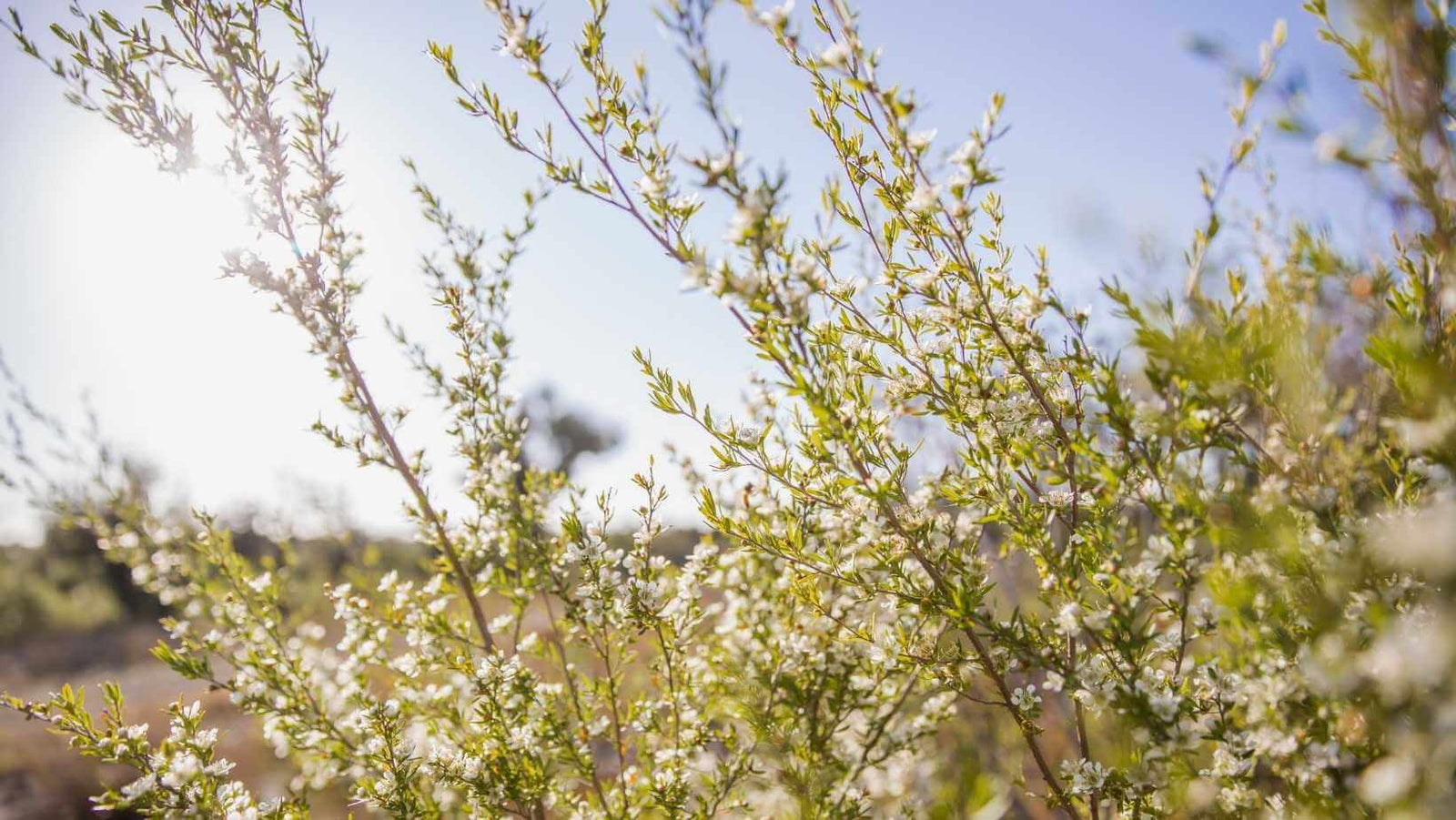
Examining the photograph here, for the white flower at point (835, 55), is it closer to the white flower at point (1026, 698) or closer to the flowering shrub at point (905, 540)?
the flowering shrub at point (905, 540)

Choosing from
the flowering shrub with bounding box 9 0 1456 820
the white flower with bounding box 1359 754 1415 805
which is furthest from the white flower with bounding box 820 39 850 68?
the white flower with bounding box 1359 754 1415 805

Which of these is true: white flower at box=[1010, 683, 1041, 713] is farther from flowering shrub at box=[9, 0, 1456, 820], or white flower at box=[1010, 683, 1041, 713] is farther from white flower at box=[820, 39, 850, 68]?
white flower at box=[820, 39, 850, 68]

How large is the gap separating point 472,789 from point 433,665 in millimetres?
518

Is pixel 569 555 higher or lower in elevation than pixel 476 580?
lower

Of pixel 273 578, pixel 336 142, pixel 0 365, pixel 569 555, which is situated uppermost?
pixel 0 365

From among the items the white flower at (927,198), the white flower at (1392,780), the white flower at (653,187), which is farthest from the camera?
the white flower at (653,187)

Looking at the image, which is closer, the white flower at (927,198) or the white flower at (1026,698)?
the white flower at (927,198)

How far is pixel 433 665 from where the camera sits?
259cm

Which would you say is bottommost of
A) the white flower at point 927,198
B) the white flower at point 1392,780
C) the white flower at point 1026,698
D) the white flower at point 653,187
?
the white flower at point 1392,780

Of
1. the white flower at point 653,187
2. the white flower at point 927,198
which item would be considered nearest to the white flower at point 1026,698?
the white flower at point 927,198

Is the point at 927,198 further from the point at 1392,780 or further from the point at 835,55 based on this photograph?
the point at 1392,780

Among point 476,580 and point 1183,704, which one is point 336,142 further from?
point 1183,704

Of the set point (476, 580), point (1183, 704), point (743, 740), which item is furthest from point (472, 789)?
point (1183, 704)

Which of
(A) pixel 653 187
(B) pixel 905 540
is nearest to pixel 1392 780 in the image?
(B) pixel 905 540
